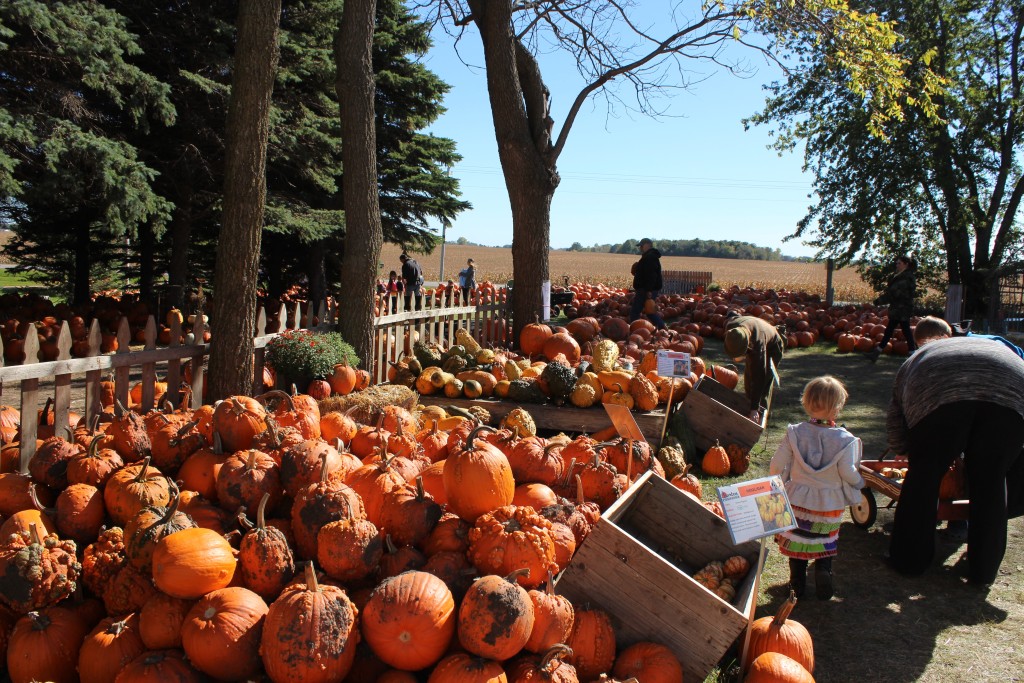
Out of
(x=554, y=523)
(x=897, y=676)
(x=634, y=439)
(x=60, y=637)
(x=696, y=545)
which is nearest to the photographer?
(x=60, y=637)

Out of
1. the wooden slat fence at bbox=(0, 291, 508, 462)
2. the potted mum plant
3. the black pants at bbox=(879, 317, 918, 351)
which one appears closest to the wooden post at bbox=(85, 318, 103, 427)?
Result: the wooden slat fence at bbox=(0, 291, 508, 462)

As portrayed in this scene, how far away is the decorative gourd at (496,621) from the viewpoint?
258 cm

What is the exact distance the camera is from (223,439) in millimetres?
3980

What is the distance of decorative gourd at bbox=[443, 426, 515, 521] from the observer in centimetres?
331

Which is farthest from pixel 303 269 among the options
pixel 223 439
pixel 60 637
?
pixel 60 637

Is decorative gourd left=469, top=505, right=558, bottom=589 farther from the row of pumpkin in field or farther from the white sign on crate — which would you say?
the white sign on crate

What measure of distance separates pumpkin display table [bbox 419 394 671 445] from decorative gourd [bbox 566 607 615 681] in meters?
4.28

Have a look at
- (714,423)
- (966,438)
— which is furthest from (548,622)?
(714,423)

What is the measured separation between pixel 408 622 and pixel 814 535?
290cm

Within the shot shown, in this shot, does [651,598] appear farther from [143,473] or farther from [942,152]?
[942,152]

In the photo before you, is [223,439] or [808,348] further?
[808,348]

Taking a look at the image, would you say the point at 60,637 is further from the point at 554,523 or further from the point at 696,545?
the point at 696,545

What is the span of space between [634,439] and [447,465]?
1678 mm

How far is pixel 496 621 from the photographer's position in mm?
2580
